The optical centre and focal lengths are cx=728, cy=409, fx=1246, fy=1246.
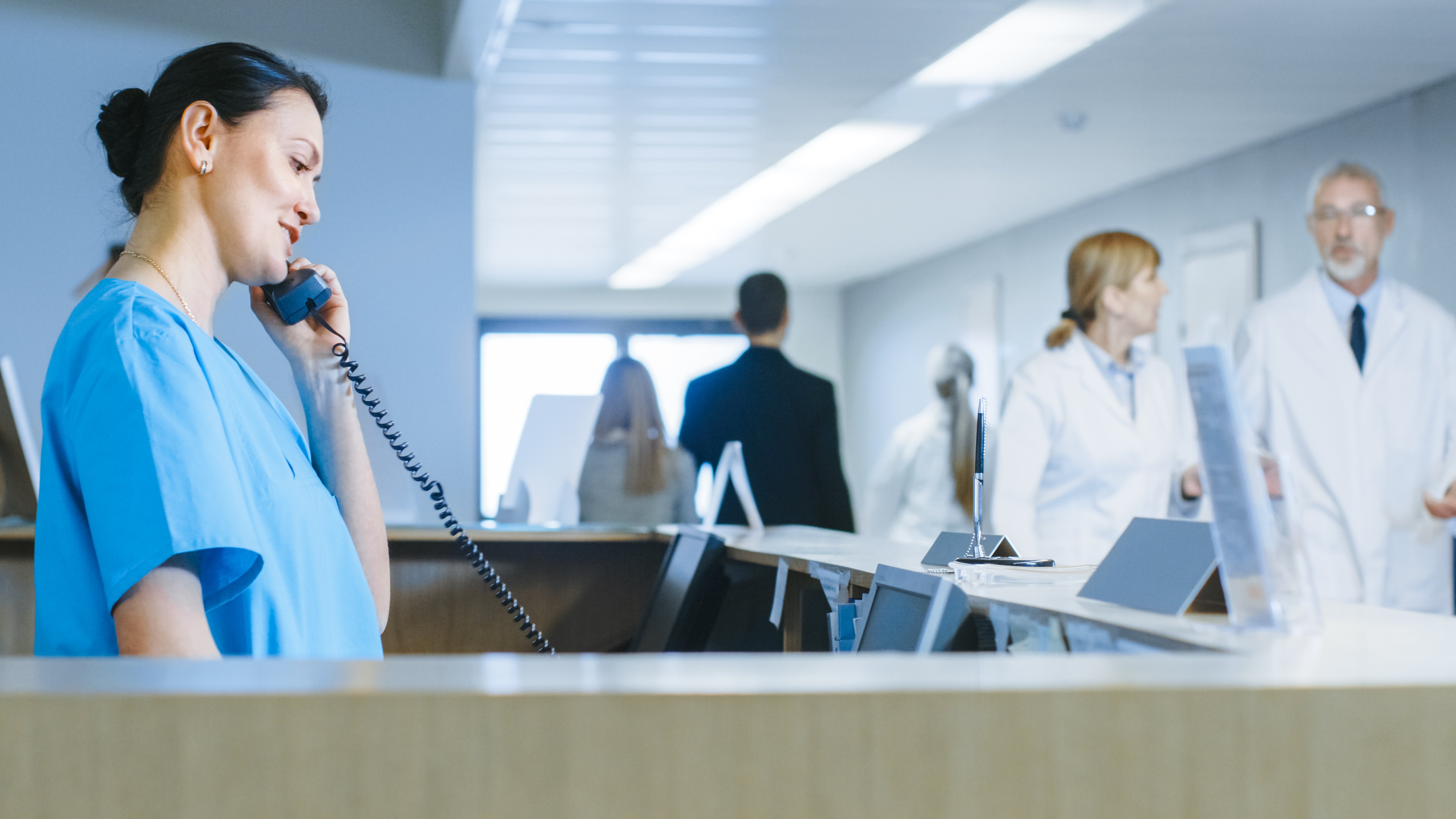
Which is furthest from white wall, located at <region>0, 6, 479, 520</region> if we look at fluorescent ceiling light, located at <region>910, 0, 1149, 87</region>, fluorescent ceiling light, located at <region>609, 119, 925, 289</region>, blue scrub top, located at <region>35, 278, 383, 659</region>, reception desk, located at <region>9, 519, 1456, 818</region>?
reception desk, located at <region>9, 519, 1456, 818</region>

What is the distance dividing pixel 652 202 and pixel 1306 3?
14.2 ft

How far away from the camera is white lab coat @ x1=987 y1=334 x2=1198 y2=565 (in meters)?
3.05

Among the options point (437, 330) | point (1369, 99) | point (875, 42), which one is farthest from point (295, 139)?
point (1369, 99)

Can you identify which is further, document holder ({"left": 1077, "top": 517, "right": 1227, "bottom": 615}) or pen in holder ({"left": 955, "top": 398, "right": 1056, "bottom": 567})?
pen in holder ({"left": 955, "top": 398, "right": 1056, "bottom": 567})

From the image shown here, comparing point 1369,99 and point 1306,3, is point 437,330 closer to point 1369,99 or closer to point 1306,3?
point 1306,3

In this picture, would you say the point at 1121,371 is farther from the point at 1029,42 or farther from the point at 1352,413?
the point at 1029,42

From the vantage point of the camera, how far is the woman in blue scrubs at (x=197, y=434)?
99 centimetres

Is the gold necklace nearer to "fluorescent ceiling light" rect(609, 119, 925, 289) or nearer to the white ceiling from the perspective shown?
the white ceiling

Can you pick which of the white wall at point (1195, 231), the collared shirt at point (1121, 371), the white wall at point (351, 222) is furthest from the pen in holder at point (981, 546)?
the white wall at point (1195, 231)

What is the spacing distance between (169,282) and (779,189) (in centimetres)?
623

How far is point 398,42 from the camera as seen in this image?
4117mm

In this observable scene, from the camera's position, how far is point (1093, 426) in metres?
3.09

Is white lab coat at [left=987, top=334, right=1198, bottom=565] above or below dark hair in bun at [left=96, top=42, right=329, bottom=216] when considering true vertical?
below

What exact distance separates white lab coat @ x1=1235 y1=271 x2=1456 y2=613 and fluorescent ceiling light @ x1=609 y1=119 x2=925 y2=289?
257 cm
